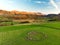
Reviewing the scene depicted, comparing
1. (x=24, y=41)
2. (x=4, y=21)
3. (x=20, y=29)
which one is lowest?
(x=24, y=41)

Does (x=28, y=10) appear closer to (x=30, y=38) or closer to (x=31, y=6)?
(x=31, y=6)

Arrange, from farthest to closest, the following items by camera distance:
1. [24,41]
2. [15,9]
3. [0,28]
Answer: [15,9] → [0,28] → [24,41]

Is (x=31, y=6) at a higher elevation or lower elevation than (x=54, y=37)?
higher

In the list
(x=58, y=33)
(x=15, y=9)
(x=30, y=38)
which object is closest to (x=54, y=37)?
(x=58, y=33)

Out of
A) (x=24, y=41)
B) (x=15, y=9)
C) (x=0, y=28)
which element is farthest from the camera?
(x=15, y=9)

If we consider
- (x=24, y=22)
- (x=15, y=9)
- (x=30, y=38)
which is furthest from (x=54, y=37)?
(x=15, y=9)

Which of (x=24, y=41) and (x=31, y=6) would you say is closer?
(x=24, y=41)
